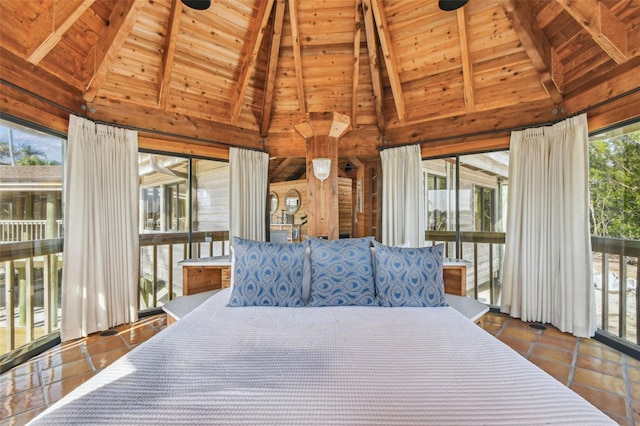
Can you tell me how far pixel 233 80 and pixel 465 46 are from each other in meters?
2.93

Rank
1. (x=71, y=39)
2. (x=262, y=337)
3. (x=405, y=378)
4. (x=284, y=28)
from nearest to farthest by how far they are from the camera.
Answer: (x=405, y=378), (x=262, y=337), (x=71, y=39), (x=284, y=28)

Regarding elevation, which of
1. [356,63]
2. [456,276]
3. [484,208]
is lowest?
[456,276]

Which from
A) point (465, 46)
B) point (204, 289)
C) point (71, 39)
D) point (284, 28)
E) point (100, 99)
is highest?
point (284, 28)

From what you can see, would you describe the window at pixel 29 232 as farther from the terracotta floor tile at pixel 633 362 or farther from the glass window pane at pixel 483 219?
the terracotta floor tile at pixel 633 362

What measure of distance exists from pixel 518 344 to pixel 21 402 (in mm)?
4016

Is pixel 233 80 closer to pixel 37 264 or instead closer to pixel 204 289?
pixel 204 289

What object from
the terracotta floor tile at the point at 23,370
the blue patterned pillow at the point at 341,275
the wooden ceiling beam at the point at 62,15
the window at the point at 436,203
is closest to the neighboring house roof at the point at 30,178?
the wooden ceiling beam at the point at 62,15

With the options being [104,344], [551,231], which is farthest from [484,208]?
[104,344]

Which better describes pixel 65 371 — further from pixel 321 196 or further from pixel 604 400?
pixel 604 400

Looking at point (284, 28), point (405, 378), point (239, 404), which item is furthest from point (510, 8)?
point (239, 404)

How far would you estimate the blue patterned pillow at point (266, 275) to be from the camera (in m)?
1.96

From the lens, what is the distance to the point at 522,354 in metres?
2.61

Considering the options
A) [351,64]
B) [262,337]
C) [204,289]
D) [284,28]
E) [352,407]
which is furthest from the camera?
[351,64]

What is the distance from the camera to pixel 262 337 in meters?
1.42
